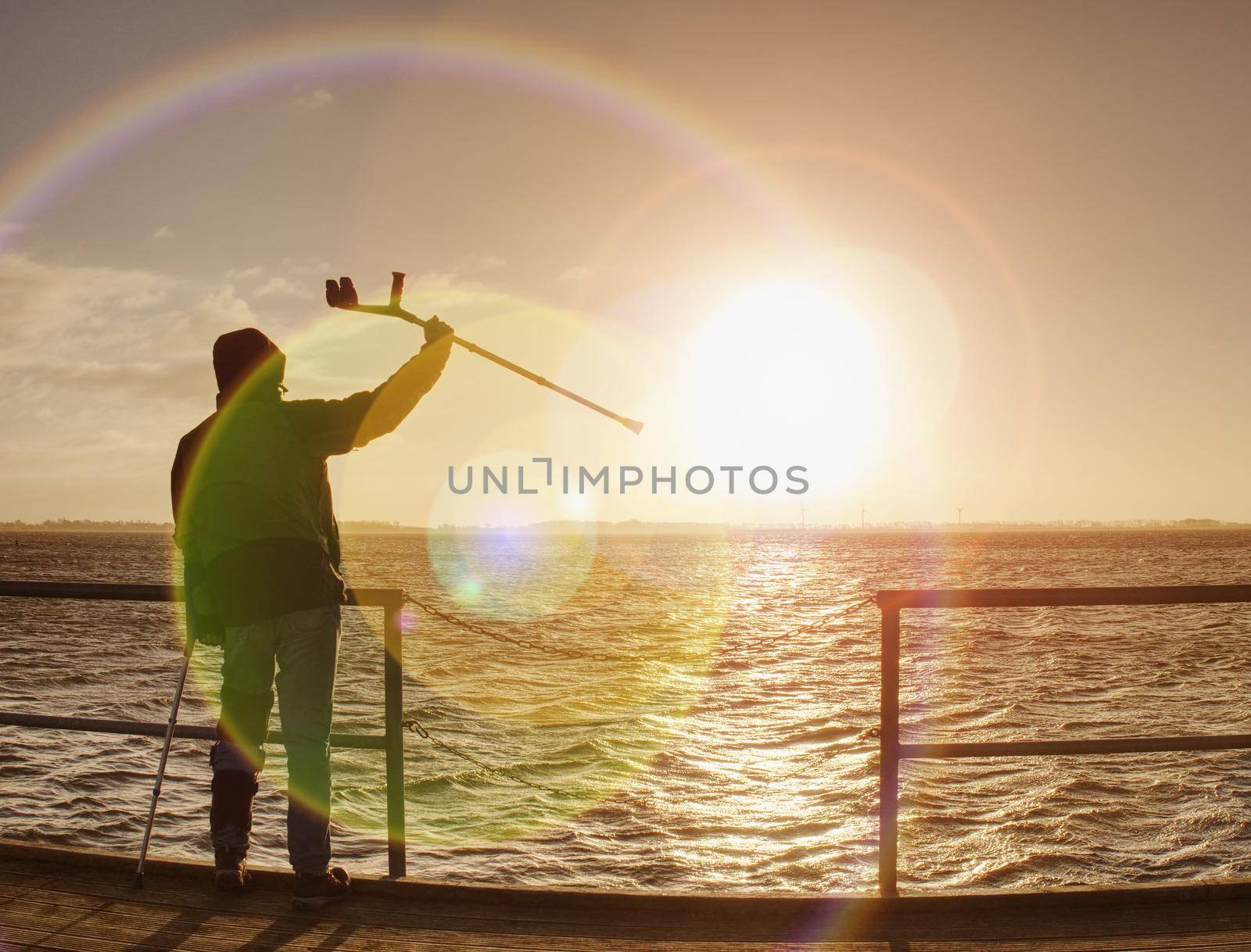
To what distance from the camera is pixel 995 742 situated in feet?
12.5

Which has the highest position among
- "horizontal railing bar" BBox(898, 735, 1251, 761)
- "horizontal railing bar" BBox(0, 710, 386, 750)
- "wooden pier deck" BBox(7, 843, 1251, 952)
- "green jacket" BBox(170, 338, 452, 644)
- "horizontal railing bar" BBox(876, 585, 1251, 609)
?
"green jacket" BBox(170, 338, 452, 644)

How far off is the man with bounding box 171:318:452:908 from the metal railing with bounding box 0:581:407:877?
0.16 m

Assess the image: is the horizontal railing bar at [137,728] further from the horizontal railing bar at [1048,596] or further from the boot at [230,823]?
the horizontal railing bar at [1048,596]

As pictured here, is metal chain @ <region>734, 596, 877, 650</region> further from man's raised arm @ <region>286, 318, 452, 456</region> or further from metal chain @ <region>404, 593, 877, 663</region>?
man's raised arm @ <region>286, 318, 452, 456</region>

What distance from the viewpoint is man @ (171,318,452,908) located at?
12.3ft

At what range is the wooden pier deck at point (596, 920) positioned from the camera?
11.2ft

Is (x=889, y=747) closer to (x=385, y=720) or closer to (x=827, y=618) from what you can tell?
(x=827, y=618)

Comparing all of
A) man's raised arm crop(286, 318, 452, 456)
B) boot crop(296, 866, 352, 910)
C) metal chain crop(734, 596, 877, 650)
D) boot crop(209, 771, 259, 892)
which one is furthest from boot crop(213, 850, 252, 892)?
metal chain crop(734, 596, 877, 650)

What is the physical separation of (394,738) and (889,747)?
209 centimetres

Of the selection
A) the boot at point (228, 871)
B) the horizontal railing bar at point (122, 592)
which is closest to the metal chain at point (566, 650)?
the horizontal railing bar at point (122, 592)

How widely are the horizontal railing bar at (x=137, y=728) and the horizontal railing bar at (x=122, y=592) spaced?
541mm

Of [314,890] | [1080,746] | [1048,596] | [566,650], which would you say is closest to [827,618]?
[1048,596]

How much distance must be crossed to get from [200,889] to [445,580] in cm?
7044

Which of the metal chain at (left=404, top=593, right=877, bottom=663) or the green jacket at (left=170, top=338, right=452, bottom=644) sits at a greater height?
the green jacket at (left=170, top=338, right=452, bottom=644)
